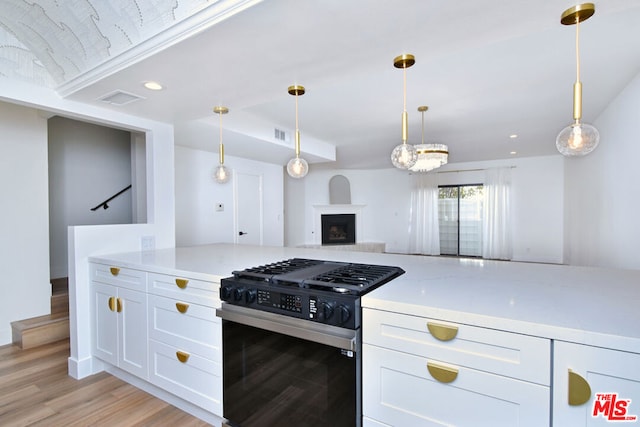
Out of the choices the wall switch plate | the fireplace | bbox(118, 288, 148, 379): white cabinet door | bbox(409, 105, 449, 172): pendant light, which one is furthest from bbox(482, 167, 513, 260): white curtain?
bbox(118, 288, 148, 379): white cabinet door

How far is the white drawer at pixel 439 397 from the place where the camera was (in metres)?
0.96

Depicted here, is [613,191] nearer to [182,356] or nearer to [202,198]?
[182,356]

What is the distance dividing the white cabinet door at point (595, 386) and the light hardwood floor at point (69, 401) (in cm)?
176

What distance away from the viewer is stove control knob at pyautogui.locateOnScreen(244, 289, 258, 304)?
1.48 metres

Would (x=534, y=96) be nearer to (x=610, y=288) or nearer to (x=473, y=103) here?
(x=473, y=103)

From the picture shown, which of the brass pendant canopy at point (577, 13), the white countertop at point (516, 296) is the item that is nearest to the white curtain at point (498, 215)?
the white countertop at point (516, 296)

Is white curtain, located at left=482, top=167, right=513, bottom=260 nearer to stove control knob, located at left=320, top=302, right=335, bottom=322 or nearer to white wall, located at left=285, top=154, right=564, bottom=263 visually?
white wall, located at left=285, top=154, right=564, bottom=263

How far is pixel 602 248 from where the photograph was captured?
3.67 meters

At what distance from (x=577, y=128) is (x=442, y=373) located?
51.0 inches

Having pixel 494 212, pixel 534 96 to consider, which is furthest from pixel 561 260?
pixel 534 96

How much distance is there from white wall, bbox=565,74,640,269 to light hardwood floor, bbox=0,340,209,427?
385 centimetres

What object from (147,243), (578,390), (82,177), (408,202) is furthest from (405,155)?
(408,202)

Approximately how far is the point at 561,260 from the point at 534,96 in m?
4.89

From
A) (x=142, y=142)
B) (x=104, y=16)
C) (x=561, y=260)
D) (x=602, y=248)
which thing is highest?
(x=104, y=16)
